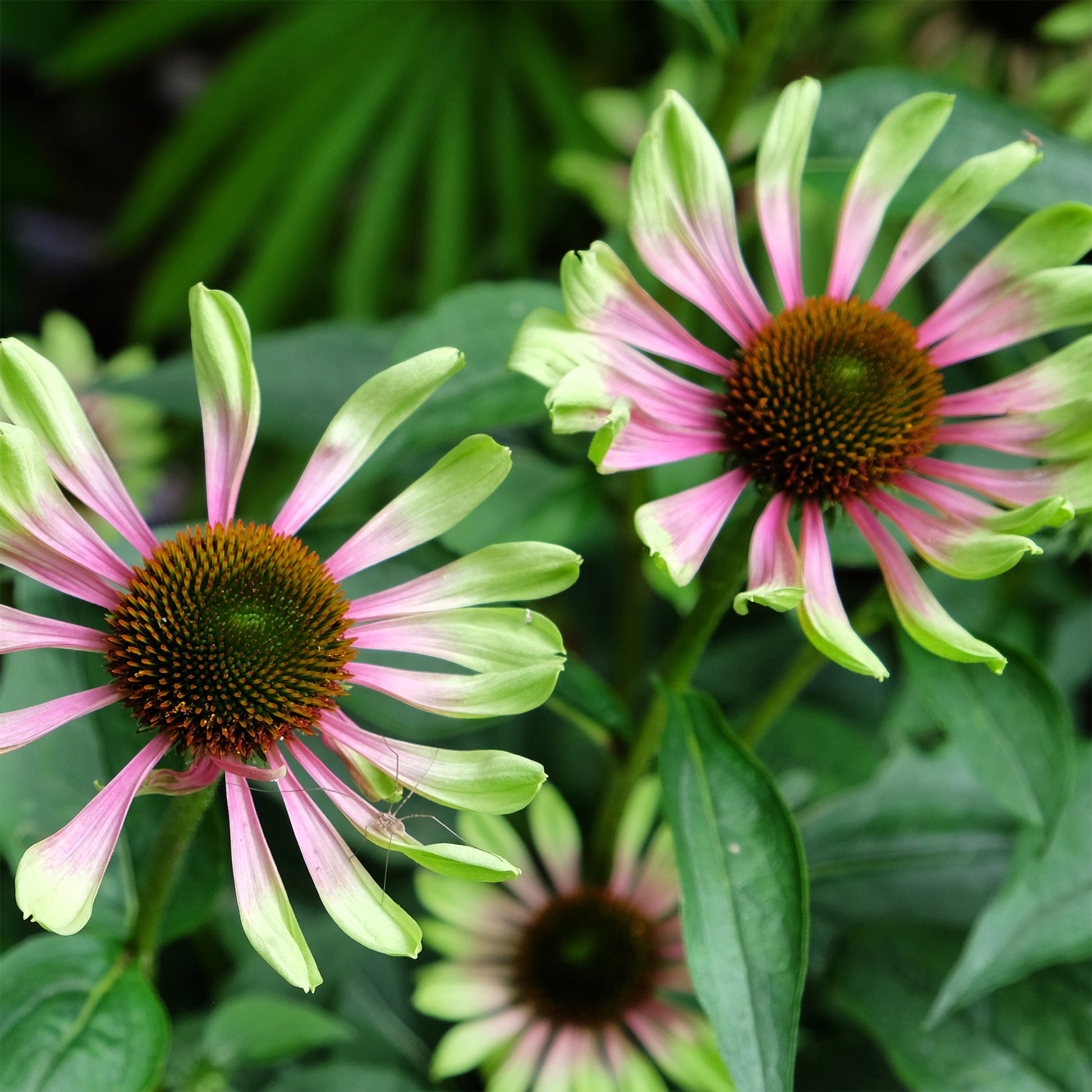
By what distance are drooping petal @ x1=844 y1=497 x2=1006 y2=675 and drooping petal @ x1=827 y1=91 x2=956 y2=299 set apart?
16 cm

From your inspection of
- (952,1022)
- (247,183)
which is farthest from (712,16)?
(247,183)

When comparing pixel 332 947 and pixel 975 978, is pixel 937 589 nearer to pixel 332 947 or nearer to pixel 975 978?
pixel 975 978

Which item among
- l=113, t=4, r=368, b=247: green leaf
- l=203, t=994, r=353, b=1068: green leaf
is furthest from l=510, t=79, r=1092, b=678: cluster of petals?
l=113, t=4, r=368, b=247: green leaf

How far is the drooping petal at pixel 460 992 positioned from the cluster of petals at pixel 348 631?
0.30 metres

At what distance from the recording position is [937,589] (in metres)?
1.07

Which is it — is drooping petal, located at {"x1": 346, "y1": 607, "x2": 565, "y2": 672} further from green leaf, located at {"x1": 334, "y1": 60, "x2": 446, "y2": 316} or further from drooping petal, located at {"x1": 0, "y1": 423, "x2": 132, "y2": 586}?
green leaf, located at {"x1": 334, "y1": 60, "x2": 446, "y2": 316}

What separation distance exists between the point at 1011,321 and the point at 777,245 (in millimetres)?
156

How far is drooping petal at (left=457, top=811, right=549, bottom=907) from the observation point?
89 cm

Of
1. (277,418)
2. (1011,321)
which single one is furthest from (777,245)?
(277,418)

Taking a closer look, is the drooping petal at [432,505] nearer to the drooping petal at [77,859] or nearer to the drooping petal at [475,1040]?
the drooping petal at [77,859]

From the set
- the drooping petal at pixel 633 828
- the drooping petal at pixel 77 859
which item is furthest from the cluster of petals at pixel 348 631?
the drooping petal at pixel 633 828

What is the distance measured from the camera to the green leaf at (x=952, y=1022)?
2.61ft

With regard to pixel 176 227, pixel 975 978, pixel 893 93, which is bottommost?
pixel 975 978

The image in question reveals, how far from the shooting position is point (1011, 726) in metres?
0.72
